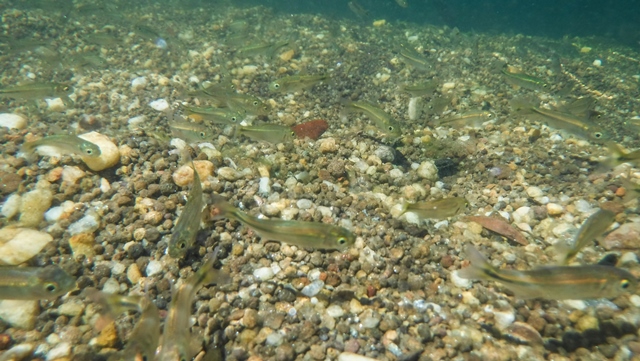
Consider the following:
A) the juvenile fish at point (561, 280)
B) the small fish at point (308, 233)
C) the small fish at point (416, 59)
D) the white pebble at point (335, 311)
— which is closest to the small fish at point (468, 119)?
the small fish at point (416, 59)

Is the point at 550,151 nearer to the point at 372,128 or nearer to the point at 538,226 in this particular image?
the point at 538,226

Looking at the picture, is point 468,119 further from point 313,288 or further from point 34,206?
point 34,206

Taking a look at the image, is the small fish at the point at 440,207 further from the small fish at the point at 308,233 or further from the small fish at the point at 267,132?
the small fish at the point at 267,132

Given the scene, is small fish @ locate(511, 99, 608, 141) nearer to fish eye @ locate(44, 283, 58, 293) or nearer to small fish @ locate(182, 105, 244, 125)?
small fish @ locate(182, 105, 244, 125)

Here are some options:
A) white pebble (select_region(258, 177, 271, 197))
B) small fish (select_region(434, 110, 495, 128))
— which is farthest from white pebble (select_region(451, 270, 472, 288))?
small fish (select_region(434, 110, 495, 128))

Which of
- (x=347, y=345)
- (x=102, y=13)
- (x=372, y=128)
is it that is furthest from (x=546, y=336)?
(x=102, y=13)

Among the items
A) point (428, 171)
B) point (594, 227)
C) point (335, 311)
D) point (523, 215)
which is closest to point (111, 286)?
point (335, 311)

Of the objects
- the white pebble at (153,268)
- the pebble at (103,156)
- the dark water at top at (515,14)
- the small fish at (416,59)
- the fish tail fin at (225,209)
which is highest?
the dark water at top at (515,14)
